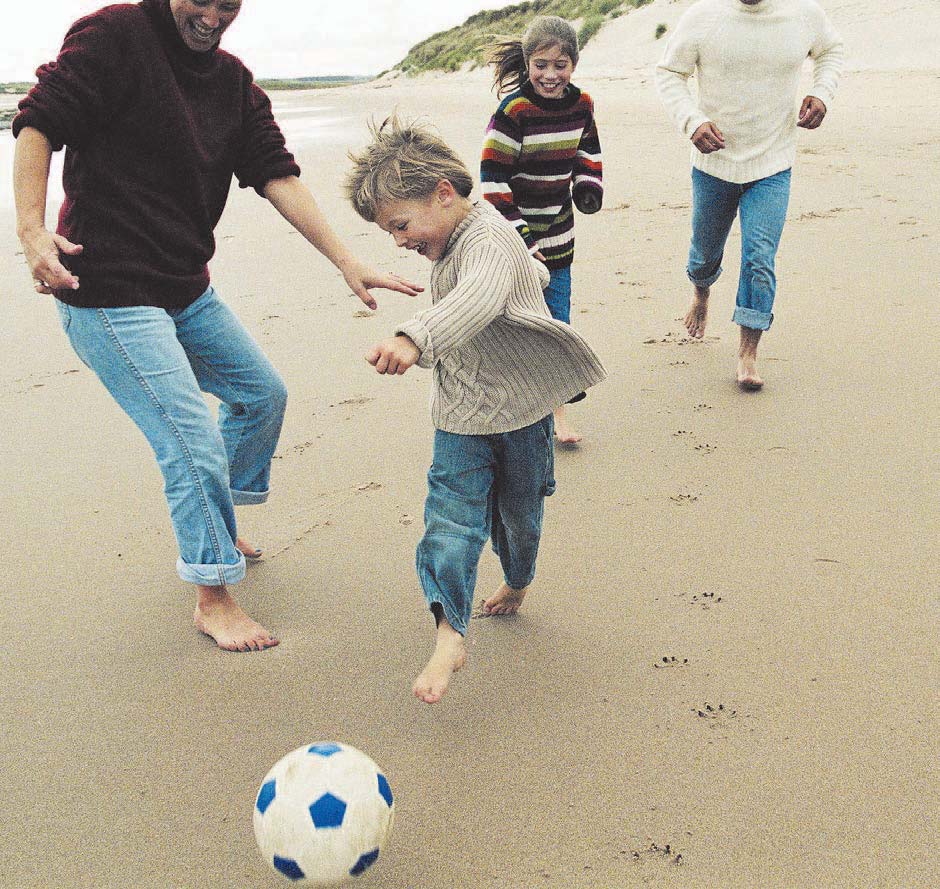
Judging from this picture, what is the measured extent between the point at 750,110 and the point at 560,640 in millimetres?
2734

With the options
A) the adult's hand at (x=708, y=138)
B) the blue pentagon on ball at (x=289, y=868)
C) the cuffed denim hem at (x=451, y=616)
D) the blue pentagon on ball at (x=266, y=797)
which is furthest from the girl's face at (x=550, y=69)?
the blue pentagon on ball at (x=289, y=868)

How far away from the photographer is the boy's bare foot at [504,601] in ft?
8.89

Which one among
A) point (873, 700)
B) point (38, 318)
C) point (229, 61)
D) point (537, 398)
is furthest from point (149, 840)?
point (38, 318)

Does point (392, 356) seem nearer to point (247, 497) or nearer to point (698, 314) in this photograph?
point (247, 497)

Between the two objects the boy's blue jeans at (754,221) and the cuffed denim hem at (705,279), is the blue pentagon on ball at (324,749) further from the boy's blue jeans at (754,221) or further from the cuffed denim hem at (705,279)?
the cuffed denim hem at (705,279)

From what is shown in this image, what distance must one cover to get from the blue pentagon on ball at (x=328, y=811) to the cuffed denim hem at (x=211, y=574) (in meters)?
0.99

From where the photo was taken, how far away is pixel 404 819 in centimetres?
202

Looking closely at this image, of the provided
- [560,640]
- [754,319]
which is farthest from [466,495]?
[754,319]

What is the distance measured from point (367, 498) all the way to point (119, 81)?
1648 mm

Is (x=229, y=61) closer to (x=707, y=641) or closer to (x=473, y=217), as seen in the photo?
(x=473, y=217)

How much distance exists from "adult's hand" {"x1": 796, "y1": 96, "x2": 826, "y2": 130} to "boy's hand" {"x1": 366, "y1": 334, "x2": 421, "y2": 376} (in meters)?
3.03

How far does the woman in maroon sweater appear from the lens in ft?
7.66

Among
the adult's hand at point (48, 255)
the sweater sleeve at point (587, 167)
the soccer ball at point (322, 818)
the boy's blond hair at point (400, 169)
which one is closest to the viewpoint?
the soccer ball at point (322, 818)

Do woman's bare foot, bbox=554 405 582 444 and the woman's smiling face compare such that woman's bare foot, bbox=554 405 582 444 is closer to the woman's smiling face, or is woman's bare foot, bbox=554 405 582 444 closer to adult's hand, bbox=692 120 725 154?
adult's hand, bbox=692 120 725 154
